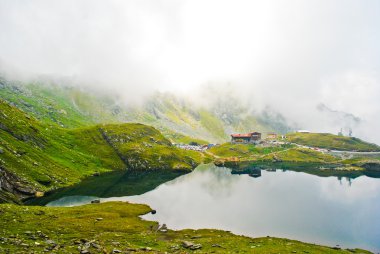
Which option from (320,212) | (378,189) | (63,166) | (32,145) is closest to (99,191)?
(63,166)

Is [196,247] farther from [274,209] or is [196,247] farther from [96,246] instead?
[274,209]

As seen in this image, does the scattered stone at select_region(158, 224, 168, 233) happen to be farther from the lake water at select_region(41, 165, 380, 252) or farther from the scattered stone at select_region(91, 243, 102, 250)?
the scattered stone at select_region(91, 243, 102, 250)

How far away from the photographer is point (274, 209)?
130000mm

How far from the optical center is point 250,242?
81625mm

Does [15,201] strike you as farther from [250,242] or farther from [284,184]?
[284,184]

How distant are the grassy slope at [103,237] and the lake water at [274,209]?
11629 mm

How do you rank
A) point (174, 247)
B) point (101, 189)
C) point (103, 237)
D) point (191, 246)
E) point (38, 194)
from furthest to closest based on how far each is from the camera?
point (101, 189), point (38, 194), point (103, 237), point (191, 246), point (174, 247)

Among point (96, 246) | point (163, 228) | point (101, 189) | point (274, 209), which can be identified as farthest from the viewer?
point (101, 189)

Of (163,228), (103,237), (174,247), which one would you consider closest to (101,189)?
(163,228)

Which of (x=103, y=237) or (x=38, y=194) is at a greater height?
(x=38, y=194)

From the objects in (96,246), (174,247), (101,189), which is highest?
(101,189)

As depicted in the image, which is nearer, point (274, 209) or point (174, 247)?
point (174, 247)

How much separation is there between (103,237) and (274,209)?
262 feet

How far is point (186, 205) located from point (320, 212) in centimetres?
5518
